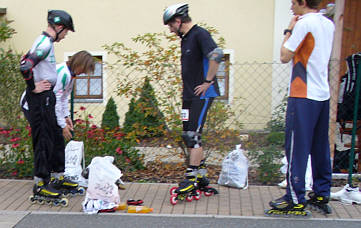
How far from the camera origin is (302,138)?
4.00 metres

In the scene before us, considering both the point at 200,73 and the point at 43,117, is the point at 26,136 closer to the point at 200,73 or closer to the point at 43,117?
the point at 43,117

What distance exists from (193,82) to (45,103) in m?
1.55

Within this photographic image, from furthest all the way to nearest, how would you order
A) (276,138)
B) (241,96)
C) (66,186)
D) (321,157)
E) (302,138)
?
(241,96) → (276,138) → (66,186) → (321,157) → (302,138)

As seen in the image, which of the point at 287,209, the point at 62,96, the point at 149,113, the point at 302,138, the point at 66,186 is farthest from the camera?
the point at 149,113

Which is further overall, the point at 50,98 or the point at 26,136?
the point at 26,136

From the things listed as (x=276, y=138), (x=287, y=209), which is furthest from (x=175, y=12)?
(x=276, y=138)

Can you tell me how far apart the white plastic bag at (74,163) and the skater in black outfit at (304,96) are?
7.41ft

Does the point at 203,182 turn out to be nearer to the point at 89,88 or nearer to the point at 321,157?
the point at 321,157

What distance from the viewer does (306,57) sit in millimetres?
3920

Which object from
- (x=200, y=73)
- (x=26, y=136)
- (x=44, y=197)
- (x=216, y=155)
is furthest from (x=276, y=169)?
(x=26, y=136)

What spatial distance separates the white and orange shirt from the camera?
12.6 feet

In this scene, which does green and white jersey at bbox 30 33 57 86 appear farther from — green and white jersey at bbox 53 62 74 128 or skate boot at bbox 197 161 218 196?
skate boot at bbox 197 161 218 196

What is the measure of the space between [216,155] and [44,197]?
2.71 meters

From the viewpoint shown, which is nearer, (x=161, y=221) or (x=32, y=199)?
(x=161, y=221)
